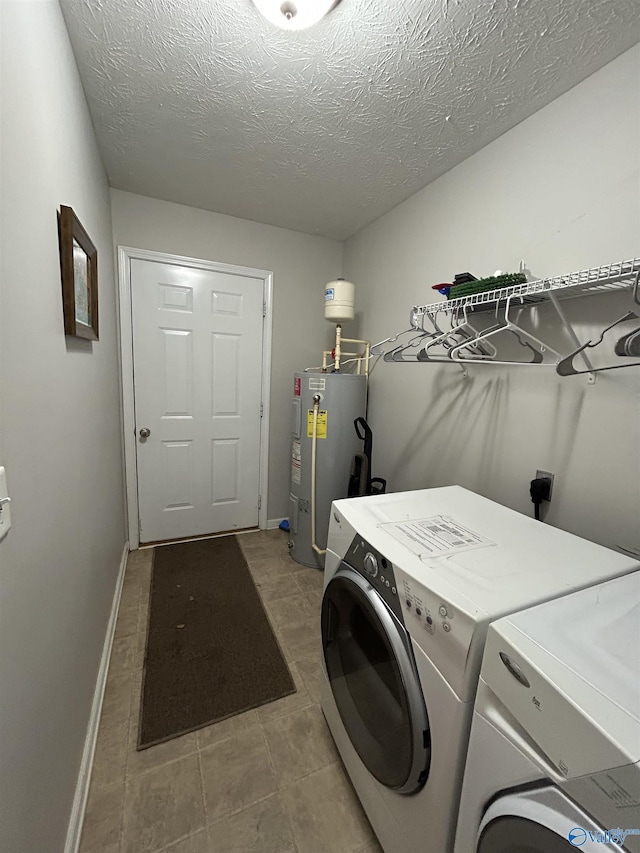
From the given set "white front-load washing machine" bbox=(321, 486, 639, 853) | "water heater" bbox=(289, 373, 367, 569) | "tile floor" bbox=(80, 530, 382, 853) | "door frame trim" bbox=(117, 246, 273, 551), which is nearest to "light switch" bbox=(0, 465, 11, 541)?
"white front-load washing machine" bbox=(321, 486, 639, 853)

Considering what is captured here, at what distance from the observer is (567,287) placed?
1.04 meters

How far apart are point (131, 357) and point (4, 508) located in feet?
6.58

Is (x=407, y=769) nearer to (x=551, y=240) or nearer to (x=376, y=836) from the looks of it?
(x=376, y=836)

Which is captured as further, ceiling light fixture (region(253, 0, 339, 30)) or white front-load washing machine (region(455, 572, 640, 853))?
ceiling light fixture (region(253, 0, 339, 30))

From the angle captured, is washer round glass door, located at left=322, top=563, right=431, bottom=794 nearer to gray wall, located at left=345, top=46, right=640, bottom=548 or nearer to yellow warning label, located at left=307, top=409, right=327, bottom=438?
gray wall, located at left=345, top=46, right=640, bottom=548

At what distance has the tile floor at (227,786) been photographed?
102 cm

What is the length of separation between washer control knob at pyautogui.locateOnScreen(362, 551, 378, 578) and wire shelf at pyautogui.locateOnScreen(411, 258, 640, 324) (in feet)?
3.22

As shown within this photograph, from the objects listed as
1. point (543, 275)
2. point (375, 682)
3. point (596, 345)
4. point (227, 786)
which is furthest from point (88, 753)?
point (543, 275)

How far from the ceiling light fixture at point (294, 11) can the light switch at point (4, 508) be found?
4.64 feet

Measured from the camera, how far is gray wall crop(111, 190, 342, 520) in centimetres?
228

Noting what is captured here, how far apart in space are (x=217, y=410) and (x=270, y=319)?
0.82m

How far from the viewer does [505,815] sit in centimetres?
57

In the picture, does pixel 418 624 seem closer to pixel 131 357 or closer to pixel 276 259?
pixel 131 357

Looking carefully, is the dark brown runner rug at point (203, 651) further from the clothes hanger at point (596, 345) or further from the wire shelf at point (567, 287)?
the wire shelf at point (567, 287)
